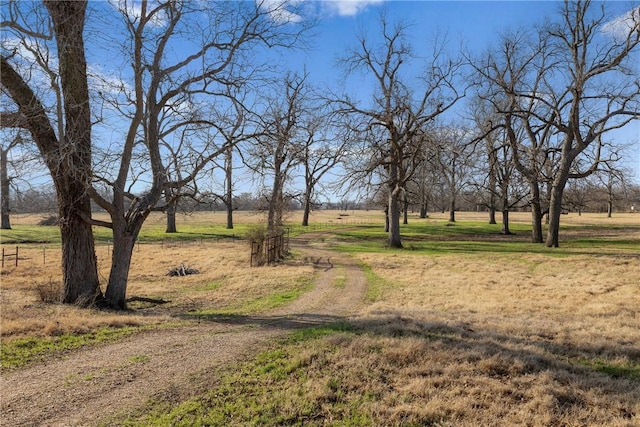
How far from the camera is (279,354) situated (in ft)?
21.6

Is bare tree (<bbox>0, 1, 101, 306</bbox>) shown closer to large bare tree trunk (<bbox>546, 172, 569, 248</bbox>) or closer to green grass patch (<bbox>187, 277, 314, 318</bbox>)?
green grass patch (<bbox>187, 277, 314, 318</bbox>)

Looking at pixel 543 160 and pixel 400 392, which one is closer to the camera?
pixel 400 392

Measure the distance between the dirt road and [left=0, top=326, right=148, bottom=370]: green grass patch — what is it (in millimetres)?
311

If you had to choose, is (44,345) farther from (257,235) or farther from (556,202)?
(556,202)

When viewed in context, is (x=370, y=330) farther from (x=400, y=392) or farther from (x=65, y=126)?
(x=65, y=126)

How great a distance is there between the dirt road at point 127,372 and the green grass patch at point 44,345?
31 centimetres

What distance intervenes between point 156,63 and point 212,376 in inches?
329

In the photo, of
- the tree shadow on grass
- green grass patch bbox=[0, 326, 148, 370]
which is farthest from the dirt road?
the tree shadow on grass

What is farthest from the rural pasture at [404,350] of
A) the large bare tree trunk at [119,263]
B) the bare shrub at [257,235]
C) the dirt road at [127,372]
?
the bare shrub at [257,235]

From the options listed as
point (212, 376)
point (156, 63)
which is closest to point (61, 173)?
point (156, 63)

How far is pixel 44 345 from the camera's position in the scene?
6.93 meters

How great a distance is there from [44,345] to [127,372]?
2.24 metres

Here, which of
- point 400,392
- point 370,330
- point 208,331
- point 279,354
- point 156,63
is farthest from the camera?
point 156,63

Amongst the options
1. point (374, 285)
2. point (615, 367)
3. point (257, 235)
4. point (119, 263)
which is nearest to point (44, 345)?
point (119, 263)
